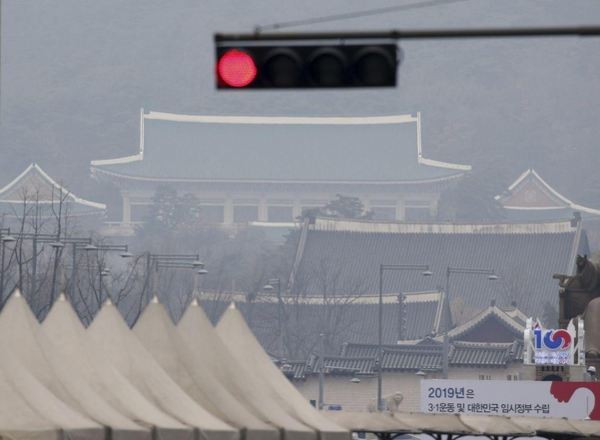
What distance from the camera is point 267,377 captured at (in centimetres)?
2875

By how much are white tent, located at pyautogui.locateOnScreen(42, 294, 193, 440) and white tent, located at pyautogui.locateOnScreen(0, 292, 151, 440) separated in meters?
0.22

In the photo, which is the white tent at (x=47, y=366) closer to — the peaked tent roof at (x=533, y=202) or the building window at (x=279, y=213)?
the peaked tent roof at (x=533, y=202)

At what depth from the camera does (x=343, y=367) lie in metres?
68.6

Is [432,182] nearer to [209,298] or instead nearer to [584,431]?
[209,298]

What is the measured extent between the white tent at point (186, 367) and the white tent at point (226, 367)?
6.3 inches

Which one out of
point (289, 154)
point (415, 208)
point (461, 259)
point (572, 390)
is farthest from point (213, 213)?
point (572, 390)

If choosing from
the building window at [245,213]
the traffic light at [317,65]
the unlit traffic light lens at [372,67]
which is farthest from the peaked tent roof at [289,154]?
the unlit traffic light lens at [372,67]

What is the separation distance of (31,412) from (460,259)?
82953mm

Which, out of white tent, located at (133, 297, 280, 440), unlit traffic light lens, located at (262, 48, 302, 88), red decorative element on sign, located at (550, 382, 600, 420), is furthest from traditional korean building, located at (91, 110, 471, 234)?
unlit traffic light lens, located at (262, 48, 302, 88)

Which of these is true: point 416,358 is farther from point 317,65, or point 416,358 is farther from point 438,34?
point 438,34

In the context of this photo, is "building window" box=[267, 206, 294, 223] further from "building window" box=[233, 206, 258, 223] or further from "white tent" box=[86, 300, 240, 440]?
"white tent" box=[86, 300, 240, 440]

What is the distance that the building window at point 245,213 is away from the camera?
569 feet

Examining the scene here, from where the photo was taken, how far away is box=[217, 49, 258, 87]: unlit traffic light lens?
13.7 meters

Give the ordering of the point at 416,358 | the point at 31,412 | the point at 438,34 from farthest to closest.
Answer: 1. the point at 416,358
2. the point at 31,412
3. the point at 438,34
